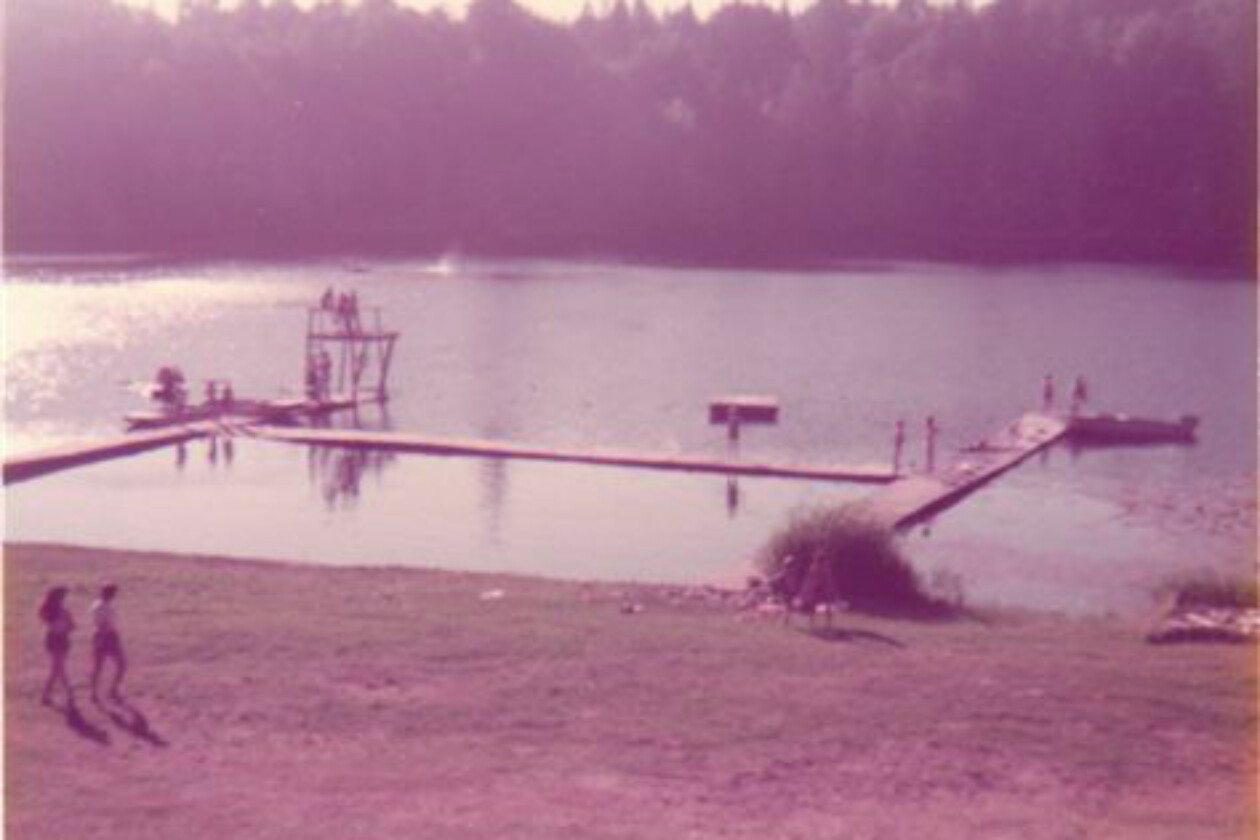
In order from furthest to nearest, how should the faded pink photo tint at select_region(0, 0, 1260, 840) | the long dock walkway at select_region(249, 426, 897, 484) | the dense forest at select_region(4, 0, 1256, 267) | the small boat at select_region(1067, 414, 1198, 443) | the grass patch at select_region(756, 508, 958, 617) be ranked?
1. the dense forest at select_region(4, 0, 1256, 267)
2. the small boat at select_region(1067, 414, 1198, 443)
3. the long dock walkway at select_region(249, 426, 897, 484)
4. the grass patch at select_region(756, 508, 958, 617)
5. the faded pink photo tint at select_region(0, 0, 1260, 840)

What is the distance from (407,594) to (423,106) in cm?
10173

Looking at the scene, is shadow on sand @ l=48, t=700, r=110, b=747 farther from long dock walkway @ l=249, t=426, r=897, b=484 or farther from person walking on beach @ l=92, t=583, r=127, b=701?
long dock walkway @ l=249, t=426, r=897, b=484

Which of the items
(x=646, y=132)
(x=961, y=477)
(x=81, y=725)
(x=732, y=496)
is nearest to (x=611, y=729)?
(x=81, y=725)

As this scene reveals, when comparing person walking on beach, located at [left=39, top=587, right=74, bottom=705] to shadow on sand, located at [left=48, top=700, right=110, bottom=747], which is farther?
person walking on beach, located at [left=39, top=587, right=74, bottom=705]

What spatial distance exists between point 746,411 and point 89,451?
16.0 metres

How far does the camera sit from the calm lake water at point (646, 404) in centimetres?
2695

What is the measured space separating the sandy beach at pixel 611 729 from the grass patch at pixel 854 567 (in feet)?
6.25

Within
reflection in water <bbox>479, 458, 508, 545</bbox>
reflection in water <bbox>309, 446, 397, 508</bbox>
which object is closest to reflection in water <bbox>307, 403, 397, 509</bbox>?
reflection in water <bbox>309, 446, 397, 508</bbox>

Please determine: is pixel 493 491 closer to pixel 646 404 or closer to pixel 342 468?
pixel 342 468

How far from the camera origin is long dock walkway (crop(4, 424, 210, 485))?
3231 centimetres

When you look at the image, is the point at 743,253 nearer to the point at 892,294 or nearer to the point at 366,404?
the point at 892,294

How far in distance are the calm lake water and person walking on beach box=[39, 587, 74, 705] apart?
32.8 feet

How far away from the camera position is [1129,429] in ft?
135

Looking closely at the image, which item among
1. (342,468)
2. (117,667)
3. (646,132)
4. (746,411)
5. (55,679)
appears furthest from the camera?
(646,132)
